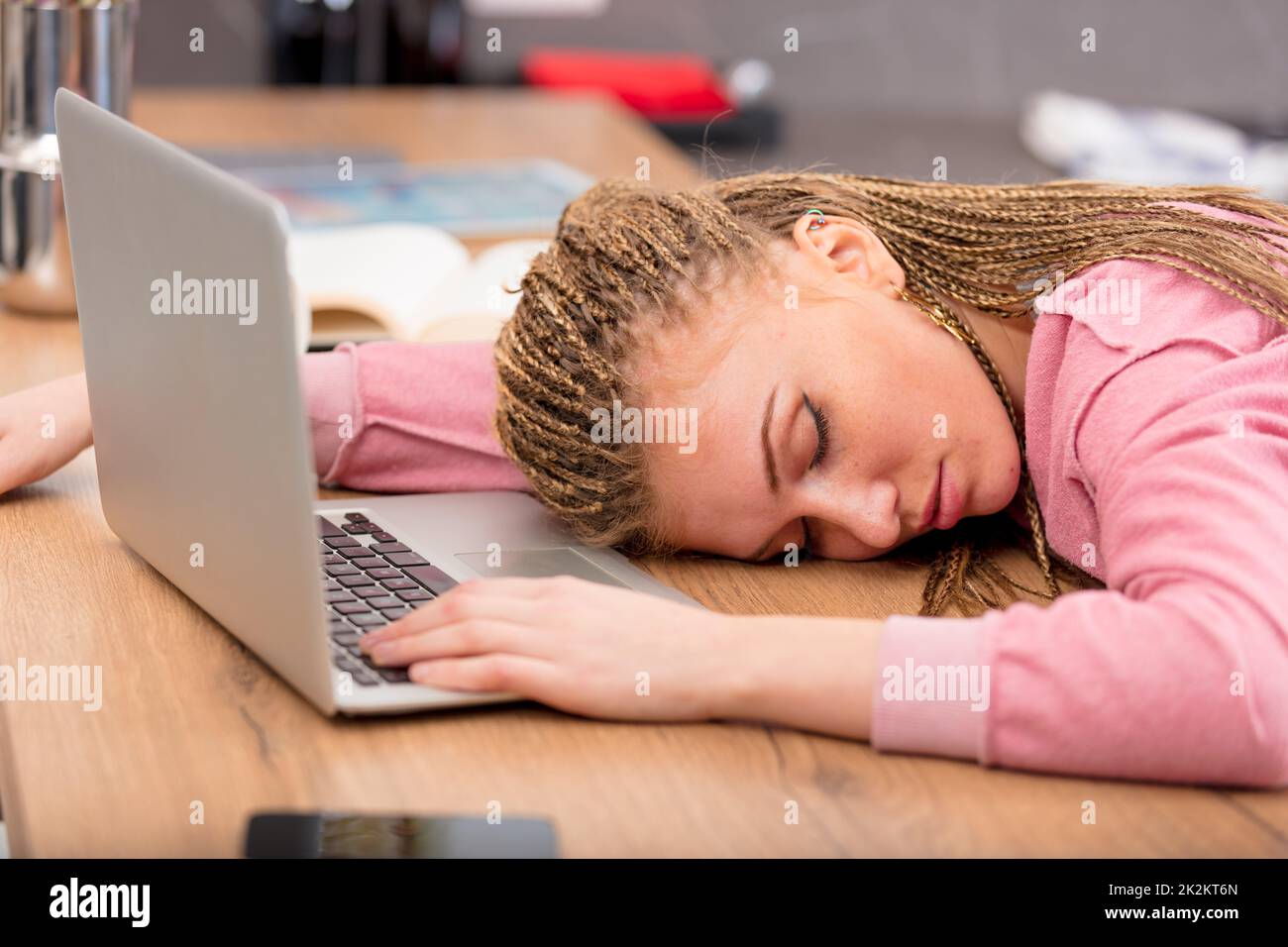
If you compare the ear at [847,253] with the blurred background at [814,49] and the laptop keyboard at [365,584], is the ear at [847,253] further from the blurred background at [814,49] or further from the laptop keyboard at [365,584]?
the blurred background at [814,49]

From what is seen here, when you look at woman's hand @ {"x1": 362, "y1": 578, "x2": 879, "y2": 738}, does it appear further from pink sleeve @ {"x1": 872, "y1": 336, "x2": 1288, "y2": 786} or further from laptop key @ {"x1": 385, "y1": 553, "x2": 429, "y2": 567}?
laptop key @ {"x1": 385, "y1": 553, "x2": 429, "y2": 567}

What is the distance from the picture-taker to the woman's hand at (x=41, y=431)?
1105 millimetres

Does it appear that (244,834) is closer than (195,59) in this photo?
Yes

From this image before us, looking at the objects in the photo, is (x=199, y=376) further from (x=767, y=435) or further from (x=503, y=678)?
(x=767, y=435)

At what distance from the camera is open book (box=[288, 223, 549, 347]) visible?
1.40 m

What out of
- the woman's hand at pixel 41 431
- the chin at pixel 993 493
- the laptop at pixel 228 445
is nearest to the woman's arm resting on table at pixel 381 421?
the woman's hand at pixel 41 431

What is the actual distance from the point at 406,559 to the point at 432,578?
0.04 metres

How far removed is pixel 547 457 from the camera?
3.44 feet
